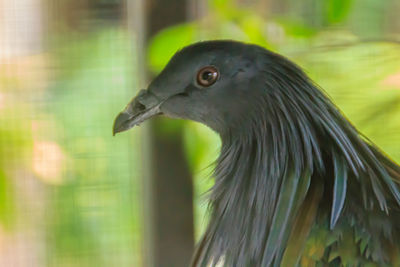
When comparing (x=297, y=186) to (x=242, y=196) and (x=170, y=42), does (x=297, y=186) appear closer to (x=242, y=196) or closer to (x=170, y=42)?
(x=242, y=196)

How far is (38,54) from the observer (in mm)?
910

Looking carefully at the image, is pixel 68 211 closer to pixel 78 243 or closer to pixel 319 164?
pixel 78 243

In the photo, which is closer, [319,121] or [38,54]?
[319,121]

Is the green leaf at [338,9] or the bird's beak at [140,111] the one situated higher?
the green leaf at [338,9]

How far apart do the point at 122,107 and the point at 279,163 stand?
38cm

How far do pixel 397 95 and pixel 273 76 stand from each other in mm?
267

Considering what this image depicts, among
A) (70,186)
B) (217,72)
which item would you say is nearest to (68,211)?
(70,186)

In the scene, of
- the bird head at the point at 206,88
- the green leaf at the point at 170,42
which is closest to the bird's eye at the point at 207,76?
the bird head at the point at 206,88

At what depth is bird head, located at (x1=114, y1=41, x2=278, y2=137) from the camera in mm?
578

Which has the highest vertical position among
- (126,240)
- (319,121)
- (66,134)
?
(319,121)

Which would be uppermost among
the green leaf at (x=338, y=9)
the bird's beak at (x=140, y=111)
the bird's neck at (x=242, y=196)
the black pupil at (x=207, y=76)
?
the green leaf at (x=338, y=9)

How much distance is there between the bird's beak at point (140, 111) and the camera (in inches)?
23.6

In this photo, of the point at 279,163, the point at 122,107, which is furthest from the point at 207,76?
the point at 122,107

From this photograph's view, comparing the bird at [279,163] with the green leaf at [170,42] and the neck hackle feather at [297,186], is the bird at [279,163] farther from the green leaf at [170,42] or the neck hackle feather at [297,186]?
the green leaf at [170,42]
